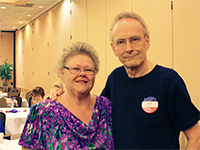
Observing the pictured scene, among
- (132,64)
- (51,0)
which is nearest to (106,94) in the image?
(132,64)

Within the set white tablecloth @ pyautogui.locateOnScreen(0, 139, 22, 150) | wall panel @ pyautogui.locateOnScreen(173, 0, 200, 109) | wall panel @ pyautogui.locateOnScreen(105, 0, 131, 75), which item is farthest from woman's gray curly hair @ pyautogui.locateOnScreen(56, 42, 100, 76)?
wall panel @ pyautogui.locateOnScreen(105, 0, 131, 75)

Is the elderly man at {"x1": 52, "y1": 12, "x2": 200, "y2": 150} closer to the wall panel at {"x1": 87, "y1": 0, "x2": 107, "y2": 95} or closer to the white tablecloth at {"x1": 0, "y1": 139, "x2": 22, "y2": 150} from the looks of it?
the white tablecloth at {"x1": 0, "y1": 139, "x2": 22, "y2": 150}

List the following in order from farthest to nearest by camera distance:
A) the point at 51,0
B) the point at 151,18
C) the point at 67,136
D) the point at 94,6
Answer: the point at 51,0 → the point at 94,6 → the point at 151,18 → the point at 67,136

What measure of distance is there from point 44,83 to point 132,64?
9962 millimetres

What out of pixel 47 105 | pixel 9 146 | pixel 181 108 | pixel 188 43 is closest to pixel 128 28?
pixel 181 108

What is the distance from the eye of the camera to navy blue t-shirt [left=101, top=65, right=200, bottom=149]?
160 cm

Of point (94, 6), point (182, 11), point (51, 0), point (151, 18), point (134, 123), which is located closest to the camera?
point (134, 123)

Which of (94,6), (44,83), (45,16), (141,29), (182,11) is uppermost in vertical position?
(45,16)

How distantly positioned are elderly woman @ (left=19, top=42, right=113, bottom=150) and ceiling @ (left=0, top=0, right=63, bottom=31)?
767 cm

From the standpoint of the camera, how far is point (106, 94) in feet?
6.64

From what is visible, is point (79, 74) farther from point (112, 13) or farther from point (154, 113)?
point (112, 13)

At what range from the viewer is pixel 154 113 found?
5.39 ft

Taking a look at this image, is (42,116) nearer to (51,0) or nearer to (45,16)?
(51,0)

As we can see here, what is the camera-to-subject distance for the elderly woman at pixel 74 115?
5.14 feet
